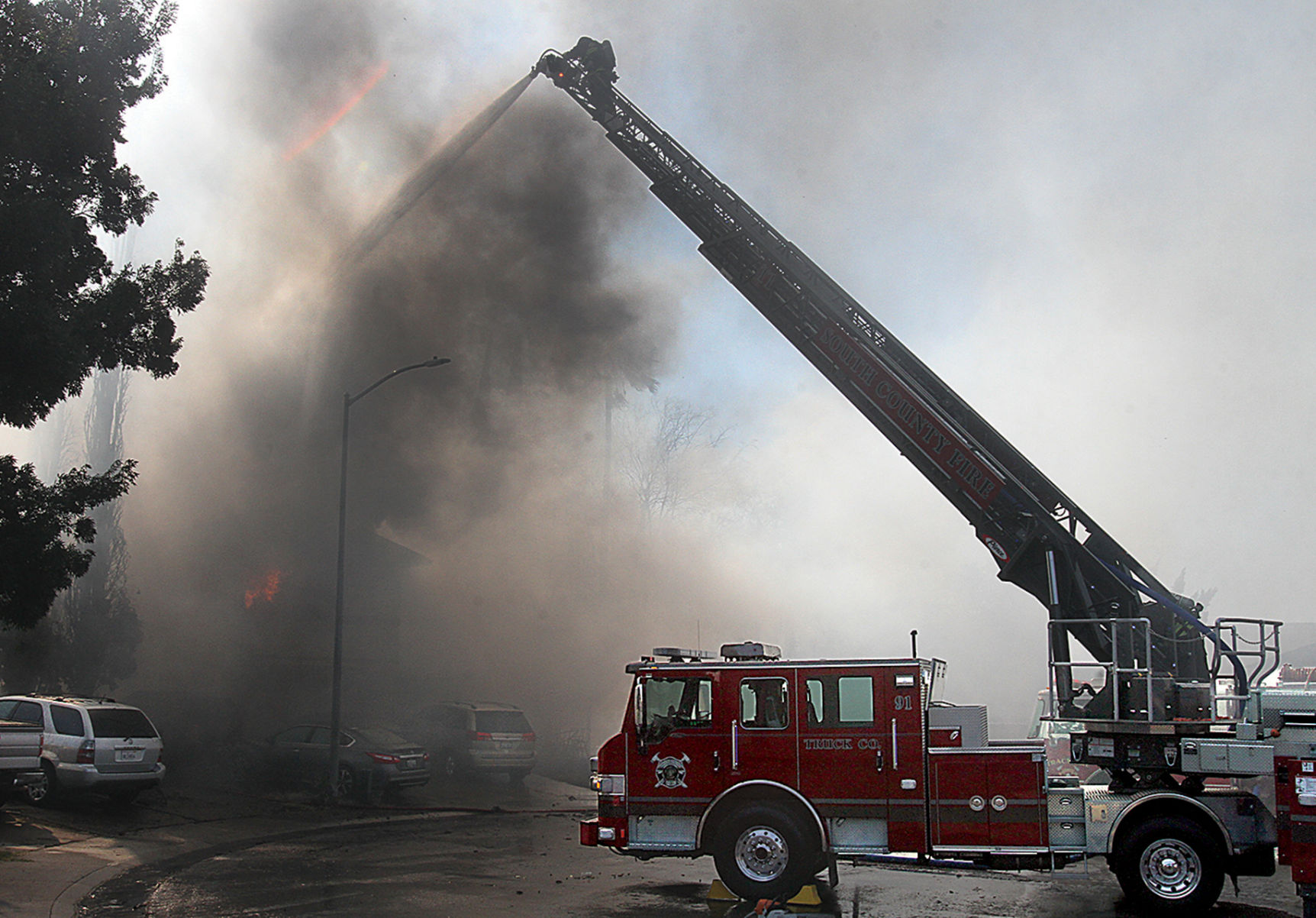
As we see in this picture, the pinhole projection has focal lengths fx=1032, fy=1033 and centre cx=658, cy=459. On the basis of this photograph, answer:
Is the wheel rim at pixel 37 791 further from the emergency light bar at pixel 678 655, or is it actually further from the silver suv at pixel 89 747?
the emergency light bar at pixel 678 655

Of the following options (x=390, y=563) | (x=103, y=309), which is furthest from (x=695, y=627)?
(x=103, y=309)

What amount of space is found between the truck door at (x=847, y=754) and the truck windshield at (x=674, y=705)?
0.92 meters

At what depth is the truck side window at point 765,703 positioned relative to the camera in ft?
31.7

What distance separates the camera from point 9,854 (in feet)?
37.4

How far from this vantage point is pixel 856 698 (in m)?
9.55

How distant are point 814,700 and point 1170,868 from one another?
337 cm

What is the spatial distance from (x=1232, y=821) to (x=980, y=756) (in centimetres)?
219

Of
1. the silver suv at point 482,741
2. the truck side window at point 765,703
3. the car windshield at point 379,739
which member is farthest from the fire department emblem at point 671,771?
the silver suv at point 482,741

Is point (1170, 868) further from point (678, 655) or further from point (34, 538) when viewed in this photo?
point (34, 538)

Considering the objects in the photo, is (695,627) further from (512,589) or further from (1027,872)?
(1027,872)

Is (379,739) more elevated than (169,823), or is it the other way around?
(379,739)

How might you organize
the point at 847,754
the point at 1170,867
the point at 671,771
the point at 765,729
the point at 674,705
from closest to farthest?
the point at 1170,867, the point at 847,754, the point at 765,729, the point at 671,771, the point at 674,705

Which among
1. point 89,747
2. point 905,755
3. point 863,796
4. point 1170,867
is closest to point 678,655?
point 863,796

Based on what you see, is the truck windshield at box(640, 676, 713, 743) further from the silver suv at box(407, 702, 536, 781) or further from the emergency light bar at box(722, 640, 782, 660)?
the silver suv at box(407, 702, 536, 781)
